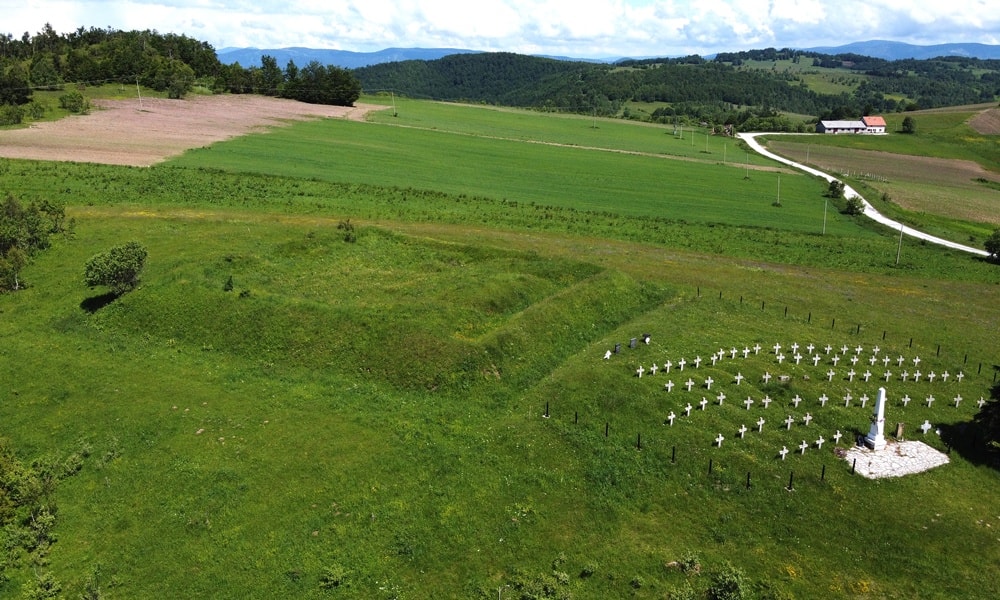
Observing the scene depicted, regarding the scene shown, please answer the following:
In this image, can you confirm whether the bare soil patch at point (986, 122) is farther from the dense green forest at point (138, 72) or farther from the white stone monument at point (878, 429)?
the white stone monument at point (878, 429)

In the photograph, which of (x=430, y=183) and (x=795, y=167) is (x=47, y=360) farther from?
(x=795, y=167)

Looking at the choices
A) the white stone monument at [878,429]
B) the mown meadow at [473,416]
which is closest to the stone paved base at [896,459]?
the white stone monument at [878,429]

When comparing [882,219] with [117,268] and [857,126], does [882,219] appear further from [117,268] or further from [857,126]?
[857,126]

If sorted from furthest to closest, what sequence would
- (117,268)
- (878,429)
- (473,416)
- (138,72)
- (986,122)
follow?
(986,122) < (138,72) < (117,268) < (473,416) < (878,429)

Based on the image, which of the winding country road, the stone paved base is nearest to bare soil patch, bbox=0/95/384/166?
the stone paved base

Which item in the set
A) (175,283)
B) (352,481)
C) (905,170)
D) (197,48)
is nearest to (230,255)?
(175,283)

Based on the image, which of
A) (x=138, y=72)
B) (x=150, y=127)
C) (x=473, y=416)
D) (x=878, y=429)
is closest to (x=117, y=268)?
(x=473, y=416)
